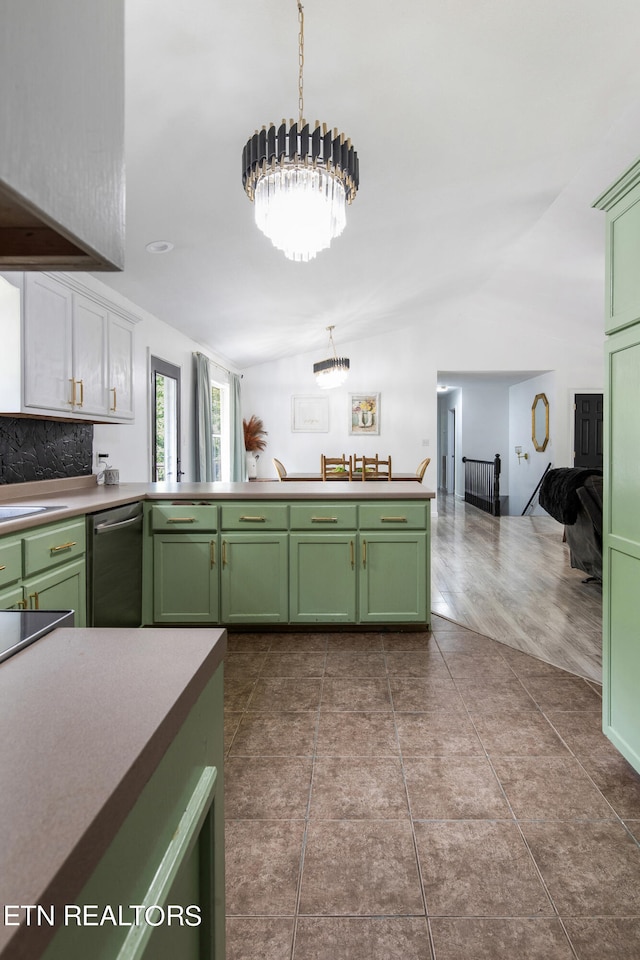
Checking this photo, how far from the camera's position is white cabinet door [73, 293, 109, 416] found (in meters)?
3.16

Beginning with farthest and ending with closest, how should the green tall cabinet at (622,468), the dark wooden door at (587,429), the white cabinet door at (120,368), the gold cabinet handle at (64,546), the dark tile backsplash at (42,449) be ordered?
the dark wooden door at (587,429) < the white cabinet door at (120,368) < the dark tile backsplash at (42,449) < the gold cabinet handle at (64,546) < the green tall cabinet at (622,468)

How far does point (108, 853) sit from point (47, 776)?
0.30 feet

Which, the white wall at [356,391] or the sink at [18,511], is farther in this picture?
the white wall at [356,391]

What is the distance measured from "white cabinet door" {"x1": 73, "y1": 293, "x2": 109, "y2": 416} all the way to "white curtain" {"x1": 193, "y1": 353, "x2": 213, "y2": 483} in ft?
8.63

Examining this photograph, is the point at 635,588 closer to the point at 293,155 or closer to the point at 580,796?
the point at 580,796

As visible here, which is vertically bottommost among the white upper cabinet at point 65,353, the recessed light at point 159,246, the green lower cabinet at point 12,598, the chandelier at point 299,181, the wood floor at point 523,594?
the wood floor at point 523,594

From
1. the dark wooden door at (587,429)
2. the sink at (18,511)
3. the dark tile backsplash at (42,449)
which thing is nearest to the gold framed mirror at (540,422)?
the dark wooden door at (587,429)

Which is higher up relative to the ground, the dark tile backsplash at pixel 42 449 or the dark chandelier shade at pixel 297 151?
the dark chandelier shade at pixel 297 151

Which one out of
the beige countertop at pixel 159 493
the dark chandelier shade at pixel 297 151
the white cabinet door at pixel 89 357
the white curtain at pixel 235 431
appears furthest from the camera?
the white curtain at pixel 235 431

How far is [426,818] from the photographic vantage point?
5.79 ft

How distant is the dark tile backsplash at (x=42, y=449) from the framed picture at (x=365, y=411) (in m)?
5.81

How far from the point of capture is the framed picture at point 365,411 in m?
9.25

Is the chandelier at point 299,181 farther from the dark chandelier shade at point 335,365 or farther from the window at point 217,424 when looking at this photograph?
the window at point 217,424

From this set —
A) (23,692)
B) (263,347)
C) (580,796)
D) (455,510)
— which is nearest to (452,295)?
(263,347)
